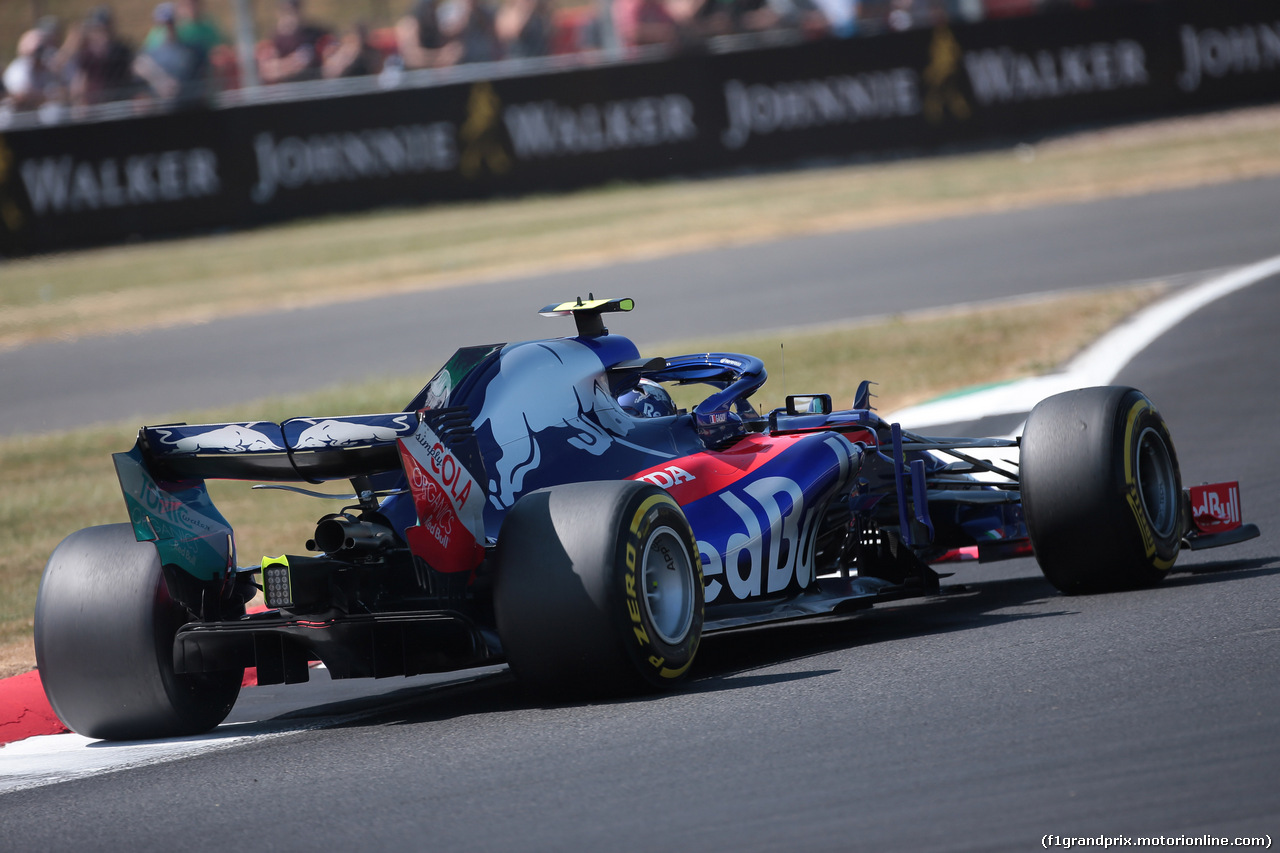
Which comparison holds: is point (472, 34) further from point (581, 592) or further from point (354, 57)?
point (581, 592)

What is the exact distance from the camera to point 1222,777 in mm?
4230

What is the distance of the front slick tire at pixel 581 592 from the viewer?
5.32m

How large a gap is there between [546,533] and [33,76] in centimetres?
2182

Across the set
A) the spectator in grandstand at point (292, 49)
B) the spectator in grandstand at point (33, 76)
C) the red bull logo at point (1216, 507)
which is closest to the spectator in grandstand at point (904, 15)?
the spectator in grandstand at point (292, 49)

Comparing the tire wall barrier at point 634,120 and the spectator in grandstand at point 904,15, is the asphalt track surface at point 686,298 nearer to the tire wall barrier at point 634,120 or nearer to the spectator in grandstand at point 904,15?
the tire wall barrier at point 634,120

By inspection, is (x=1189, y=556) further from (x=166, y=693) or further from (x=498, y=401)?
(x=166, y=693)

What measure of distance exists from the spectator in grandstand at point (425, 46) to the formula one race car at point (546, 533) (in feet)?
64.2

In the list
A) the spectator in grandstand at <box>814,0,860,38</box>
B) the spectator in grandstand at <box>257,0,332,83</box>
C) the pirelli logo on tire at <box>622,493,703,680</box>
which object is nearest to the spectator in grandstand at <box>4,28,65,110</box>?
the spectator in grandstand at <box>257,0,332,83</box>

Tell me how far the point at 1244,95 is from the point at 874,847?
25182 millimetres

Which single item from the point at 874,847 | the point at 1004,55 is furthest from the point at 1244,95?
the point at 874,847

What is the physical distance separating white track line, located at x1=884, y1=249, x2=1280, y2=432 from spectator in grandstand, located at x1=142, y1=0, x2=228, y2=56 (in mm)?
15803

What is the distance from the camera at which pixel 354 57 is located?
25500 mm

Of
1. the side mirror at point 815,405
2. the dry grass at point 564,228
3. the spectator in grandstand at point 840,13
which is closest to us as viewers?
the side mirror at point 815,405

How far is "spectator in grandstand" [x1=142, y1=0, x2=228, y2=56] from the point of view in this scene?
25080 mm
